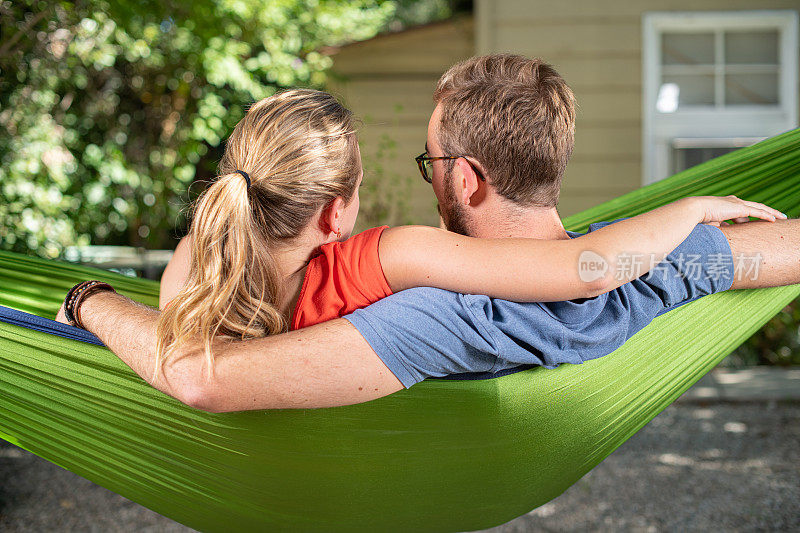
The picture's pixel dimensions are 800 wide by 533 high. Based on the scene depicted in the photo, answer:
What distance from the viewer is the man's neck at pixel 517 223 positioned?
51.4 inches

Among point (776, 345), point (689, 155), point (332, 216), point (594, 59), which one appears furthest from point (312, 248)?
point (776, 345)

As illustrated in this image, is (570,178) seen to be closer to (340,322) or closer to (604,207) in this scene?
(604,207)

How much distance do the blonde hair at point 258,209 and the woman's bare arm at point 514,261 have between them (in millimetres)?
168

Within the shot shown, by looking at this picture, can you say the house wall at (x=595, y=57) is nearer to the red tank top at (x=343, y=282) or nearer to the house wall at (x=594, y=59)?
the house wall at (x=594, y=59)

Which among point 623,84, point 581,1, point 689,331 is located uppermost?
point 581,1

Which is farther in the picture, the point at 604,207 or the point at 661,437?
the point at 661,437

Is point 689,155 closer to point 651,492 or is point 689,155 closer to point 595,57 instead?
point 595,57

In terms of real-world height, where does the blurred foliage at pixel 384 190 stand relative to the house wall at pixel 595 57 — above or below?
below

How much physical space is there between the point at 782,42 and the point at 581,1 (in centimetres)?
125

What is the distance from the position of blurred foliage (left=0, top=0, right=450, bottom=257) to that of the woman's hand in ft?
8.49

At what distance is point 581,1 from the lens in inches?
177

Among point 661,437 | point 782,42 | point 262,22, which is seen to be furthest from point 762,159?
point 262,22

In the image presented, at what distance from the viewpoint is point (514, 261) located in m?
1.08

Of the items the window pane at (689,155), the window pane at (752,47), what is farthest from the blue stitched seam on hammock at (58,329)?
the window pane at (752,47)
